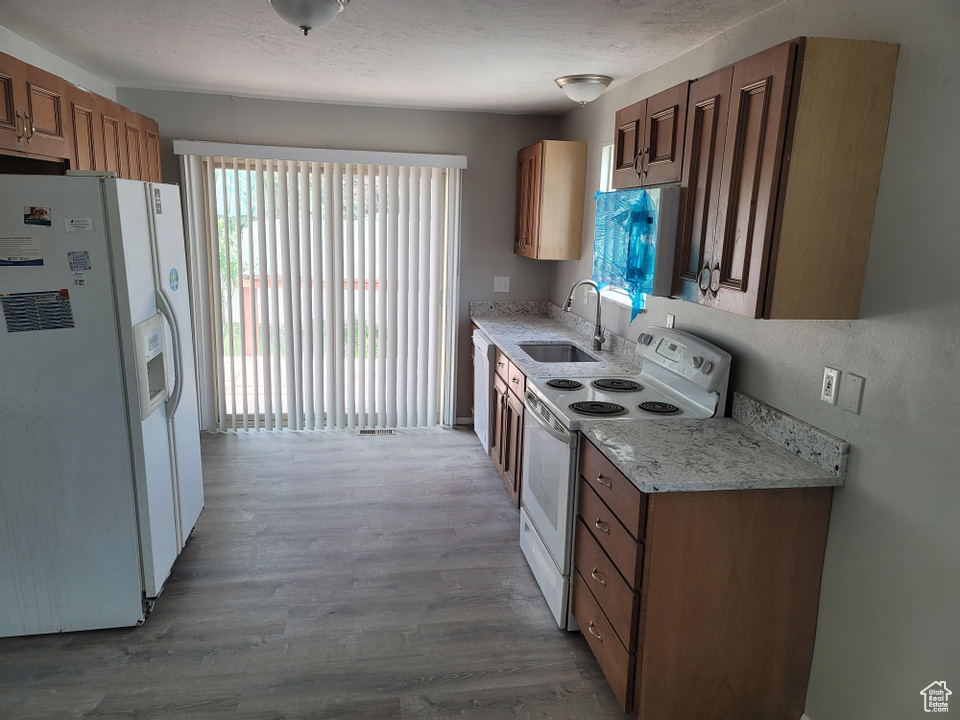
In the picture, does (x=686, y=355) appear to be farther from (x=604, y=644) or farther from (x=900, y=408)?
(x=604, y=644)

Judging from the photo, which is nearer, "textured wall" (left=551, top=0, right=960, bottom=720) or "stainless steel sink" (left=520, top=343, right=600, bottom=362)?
"textured wall" (left=551, top=0, right=960, bottom=720)

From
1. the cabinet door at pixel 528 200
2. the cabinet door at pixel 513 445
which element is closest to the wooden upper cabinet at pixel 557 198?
the cabinet door at pixel 528 200

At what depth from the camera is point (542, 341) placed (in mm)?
3998

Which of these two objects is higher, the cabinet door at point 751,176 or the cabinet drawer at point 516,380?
the cabinet door at point 751,176

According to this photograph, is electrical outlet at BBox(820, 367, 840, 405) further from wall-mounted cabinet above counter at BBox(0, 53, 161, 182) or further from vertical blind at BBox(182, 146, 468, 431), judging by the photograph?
vertical blind at BBox(182, 146, 468, 431)

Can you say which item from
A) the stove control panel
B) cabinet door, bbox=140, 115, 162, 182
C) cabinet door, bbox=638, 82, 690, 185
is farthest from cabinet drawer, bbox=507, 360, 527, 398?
cabinet door, bbox=140, 115, 162, 182

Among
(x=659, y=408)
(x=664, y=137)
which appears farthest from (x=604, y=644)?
(x=664, y=137)

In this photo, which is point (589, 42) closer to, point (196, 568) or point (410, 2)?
point (410, 2)

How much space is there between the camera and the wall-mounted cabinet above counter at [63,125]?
2.39 m

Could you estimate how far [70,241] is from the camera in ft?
7.39

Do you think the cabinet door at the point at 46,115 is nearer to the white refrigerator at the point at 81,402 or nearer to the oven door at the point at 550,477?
the white refrigerator at the point at 81,402

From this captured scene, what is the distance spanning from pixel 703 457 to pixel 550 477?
29.0 inches

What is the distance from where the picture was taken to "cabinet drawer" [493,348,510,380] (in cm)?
369

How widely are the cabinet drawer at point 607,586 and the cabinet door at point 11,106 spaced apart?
2.57m
